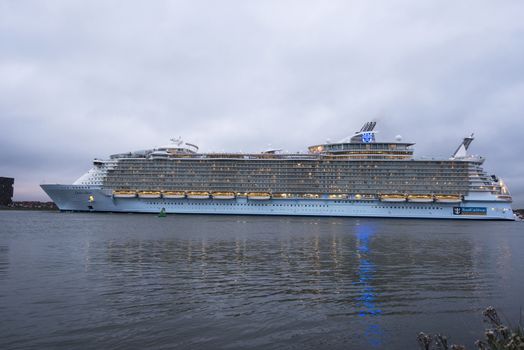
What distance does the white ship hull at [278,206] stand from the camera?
321 ft

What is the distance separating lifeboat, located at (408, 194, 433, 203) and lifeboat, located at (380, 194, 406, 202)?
5.37ft

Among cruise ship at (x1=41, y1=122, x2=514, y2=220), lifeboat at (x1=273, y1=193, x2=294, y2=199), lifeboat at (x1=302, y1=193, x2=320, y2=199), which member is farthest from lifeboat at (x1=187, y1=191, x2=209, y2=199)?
lifeboat at (x1=302, y1=193, x2=320, y2=199)

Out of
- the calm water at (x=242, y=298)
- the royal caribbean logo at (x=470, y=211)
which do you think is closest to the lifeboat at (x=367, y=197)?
the royal caribbean logo at (x=470, y=211)

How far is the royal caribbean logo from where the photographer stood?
97312 millimetres

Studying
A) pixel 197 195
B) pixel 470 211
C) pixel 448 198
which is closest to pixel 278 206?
pixel 197 195

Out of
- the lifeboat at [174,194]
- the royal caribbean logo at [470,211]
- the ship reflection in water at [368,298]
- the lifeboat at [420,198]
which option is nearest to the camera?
the ship reflection in water at [368,298]

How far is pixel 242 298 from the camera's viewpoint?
1551cm

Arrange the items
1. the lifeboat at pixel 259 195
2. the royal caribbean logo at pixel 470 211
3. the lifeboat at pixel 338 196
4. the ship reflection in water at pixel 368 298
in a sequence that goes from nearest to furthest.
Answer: the ship reflection in water at pixel 368 298 → the royal caribbean logo at pixel 470 211 → the lifeboat at pixel 338 196 → the lifeboat at pixel 259 195

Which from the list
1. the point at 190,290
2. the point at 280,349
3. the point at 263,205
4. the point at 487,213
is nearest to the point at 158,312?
the point at 190,290

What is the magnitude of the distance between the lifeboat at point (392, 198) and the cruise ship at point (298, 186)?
0.73 feet

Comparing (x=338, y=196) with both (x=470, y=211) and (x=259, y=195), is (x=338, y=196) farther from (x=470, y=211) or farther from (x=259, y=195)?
(x=470, y=211)

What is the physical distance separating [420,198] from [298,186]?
1079 inches

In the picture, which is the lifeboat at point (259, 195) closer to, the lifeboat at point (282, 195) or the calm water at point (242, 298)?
the lifeboat at point (282, 195)

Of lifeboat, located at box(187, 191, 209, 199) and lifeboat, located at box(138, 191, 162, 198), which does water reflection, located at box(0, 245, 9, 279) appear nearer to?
lifeboat, located at box(187, 191, 209, 199)
